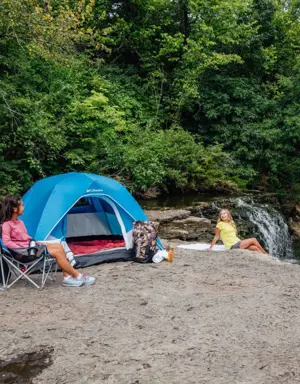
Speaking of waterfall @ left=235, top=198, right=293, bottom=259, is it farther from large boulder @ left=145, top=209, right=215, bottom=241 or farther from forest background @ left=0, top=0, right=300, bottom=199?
forest background @ left=0, top=0, right=300, bottom=199

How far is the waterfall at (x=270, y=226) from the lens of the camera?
1166 centimetres

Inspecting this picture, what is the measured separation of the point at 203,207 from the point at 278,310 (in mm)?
7754

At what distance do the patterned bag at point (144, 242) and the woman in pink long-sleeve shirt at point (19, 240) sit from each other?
1231mm

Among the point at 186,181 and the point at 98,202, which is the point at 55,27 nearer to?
the point at 98,202

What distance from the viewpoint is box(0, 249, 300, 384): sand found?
324cm

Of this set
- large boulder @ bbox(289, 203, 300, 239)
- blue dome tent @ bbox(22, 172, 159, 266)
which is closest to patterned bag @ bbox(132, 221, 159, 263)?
blue dome tent @ bbox(22, 172, 159, 266)

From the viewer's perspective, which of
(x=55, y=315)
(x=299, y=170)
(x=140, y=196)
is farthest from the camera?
(x=299, y=170)

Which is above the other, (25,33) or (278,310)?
(25,33)

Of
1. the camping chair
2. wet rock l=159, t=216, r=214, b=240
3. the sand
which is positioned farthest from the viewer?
wet rock l=159, t=216, r=214, b=240

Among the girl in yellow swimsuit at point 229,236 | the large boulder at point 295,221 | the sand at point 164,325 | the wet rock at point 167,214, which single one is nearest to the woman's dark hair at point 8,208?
the sand at point 164,325

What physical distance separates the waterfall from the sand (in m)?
5.54

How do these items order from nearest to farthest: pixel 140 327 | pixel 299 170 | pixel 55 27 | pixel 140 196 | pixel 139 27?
pixel 140 327 < pixel 55 27 < pixel 140 196 < pixel 299 170 < pixel 139 27

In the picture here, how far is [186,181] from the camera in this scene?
14.2 metres

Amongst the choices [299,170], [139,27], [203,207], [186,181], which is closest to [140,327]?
[203,207]
